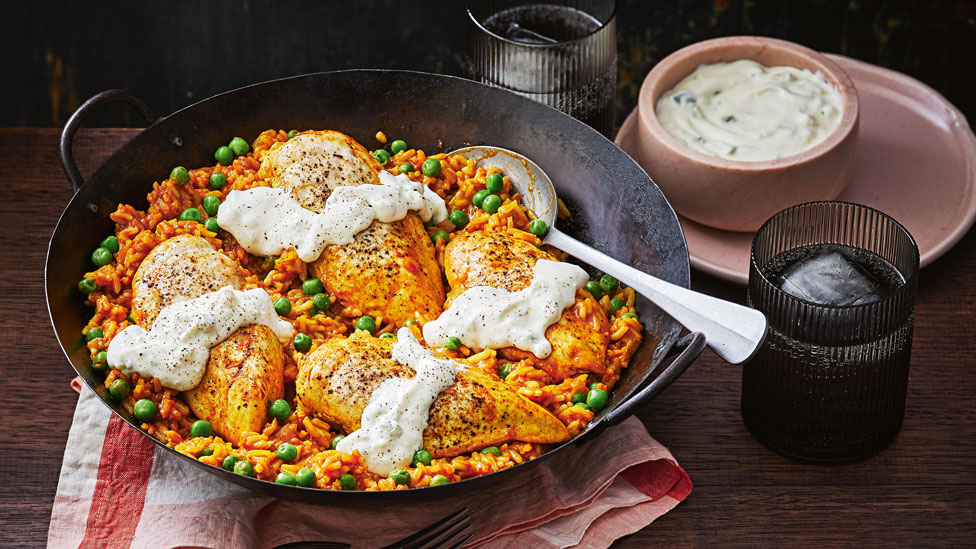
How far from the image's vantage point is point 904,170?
14.2 feet

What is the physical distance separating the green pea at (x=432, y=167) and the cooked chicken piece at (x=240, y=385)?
0.93 meters

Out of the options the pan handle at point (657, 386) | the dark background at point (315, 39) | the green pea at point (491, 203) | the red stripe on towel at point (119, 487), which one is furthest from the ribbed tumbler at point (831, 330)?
the dark background at point (315, 39)

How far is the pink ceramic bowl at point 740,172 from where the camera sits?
387 centimetres

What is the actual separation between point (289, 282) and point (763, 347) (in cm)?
160

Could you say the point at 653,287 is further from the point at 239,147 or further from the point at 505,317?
the point at 239,147

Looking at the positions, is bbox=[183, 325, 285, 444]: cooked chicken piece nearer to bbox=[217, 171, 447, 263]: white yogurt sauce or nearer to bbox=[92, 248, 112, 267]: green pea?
bbox=[217, 171, 447, 263]: white yogurt sauce

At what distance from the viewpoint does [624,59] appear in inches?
267

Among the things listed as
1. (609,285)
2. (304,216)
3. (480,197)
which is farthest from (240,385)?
(609,285)

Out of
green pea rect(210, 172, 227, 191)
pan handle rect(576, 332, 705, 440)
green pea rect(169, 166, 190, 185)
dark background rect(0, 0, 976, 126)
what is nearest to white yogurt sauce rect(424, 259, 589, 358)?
pan handle rect(576, 332, 705, 440)

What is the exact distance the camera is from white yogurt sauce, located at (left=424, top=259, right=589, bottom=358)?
339 centimetres

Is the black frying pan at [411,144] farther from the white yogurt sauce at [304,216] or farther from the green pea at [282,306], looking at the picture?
the green pea at [282,306]

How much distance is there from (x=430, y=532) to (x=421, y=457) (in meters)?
0.28

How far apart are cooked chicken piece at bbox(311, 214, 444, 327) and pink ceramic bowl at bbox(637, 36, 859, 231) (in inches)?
39.8

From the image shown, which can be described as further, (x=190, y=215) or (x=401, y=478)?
(x=190, y=215)
